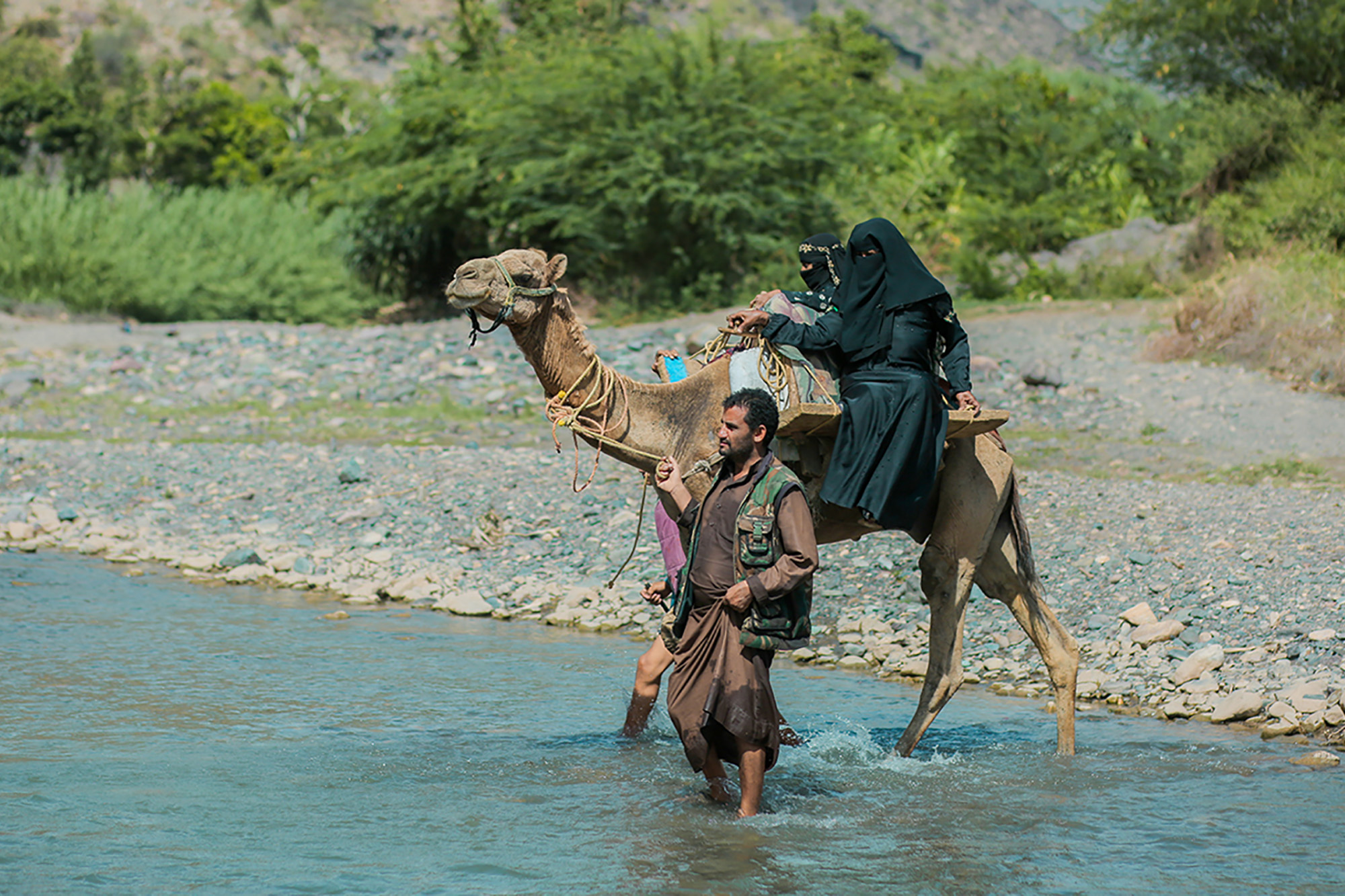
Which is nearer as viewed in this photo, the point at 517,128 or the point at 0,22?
the point at 517,128

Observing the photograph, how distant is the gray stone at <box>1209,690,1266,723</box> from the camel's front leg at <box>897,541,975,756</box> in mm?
1784

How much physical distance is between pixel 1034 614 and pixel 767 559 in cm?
222

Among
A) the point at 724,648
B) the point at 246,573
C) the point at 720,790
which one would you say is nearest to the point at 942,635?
the point at 720,790

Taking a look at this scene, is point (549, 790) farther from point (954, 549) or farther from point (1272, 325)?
point (1272, 325)

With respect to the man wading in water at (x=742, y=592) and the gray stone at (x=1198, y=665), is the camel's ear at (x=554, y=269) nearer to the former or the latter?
the man wading in water at (x=742, y=592)

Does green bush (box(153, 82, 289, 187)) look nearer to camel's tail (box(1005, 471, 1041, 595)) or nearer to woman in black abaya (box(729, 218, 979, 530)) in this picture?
camel's tail (box(1005, 471, 1041, 595))

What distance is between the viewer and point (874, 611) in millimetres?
9727

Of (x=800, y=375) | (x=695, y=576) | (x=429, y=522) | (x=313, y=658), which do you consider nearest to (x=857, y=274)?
(x=800, y=375)

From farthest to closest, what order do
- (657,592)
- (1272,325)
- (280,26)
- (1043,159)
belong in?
(280,26) < (1043,159) < (1272,325) < (657,592)

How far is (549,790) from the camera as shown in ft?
20.8

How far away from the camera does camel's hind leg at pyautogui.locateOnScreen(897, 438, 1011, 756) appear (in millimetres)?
6723

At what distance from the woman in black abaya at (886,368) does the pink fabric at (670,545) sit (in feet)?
2.81

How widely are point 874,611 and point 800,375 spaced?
3.62 meters

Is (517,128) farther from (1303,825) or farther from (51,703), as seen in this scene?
(1303,825)
